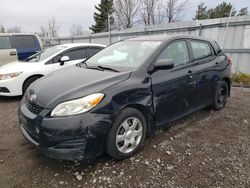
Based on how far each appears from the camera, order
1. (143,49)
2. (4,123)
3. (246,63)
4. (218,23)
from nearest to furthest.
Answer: (143,49) < (4,123) < (246,63) < (218,23)

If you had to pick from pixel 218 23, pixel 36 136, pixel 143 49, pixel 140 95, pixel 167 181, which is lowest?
pixel 167 181

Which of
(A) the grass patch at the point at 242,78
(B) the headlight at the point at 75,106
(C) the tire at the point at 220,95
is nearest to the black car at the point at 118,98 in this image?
(B) the headlight at the point at 75,106

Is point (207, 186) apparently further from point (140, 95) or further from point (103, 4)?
point (103, 4)

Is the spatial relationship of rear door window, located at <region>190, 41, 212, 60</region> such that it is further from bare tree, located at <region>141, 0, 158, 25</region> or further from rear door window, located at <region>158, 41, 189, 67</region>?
bare tree, located at <region>141, 0, 158, 25</region>

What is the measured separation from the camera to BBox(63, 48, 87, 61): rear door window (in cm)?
572

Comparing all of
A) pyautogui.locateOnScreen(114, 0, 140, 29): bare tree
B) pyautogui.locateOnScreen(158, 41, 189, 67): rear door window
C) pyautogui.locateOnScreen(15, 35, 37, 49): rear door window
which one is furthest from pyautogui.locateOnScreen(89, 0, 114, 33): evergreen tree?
pyautogui.locateOnScreen(158, 41, 189, 67): rear door window

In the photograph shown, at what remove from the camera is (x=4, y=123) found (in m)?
3.74

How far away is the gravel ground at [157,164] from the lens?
221cm

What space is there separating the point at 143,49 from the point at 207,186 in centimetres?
204

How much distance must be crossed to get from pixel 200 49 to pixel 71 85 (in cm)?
253

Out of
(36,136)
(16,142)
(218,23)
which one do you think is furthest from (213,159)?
(218,23)

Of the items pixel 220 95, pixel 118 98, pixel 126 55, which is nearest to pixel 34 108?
pixel 118 98

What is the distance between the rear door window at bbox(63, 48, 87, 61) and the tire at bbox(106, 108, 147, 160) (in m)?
3.77

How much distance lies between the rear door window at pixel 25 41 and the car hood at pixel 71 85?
19.1 feet
